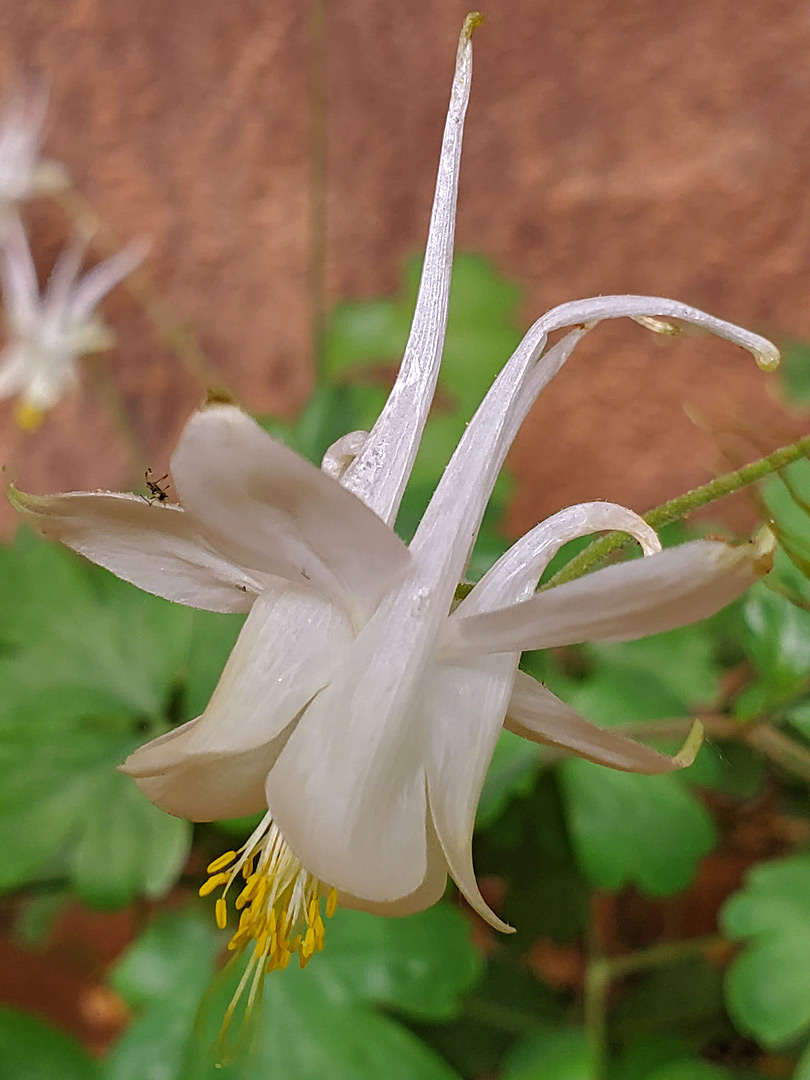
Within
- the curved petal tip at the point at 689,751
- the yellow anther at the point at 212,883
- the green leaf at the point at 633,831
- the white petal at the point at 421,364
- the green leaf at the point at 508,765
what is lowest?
the green leaf at the point at 633,831

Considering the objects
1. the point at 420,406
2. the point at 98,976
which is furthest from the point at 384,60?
the point at 98,976

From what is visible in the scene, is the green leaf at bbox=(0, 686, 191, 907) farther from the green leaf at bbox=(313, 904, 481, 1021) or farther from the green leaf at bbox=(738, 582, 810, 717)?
the green leaf at bbox=(738, 582, 810, 717)

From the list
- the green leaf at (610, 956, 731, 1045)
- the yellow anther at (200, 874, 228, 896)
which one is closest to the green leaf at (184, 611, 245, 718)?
the yellow anther at (200, 874, 228, 896)

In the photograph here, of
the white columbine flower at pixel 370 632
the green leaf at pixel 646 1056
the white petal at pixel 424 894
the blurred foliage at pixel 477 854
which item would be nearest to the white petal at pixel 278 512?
the white columbine flower at pixel 370 632

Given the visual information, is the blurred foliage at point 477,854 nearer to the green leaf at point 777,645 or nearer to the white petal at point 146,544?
the green leaf at point 777,645

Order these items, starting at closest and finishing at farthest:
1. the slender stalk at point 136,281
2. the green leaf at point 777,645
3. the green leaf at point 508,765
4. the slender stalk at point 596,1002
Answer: the green leaf at point 777,645, the green leaf at point 508,765, the slender stalk at point 596,1002, the slender stalk at point 136,281

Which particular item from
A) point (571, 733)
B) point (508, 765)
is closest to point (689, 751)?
point (571, 733)

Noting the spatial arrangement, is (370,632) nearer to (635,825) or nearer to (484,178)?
(635,825)
